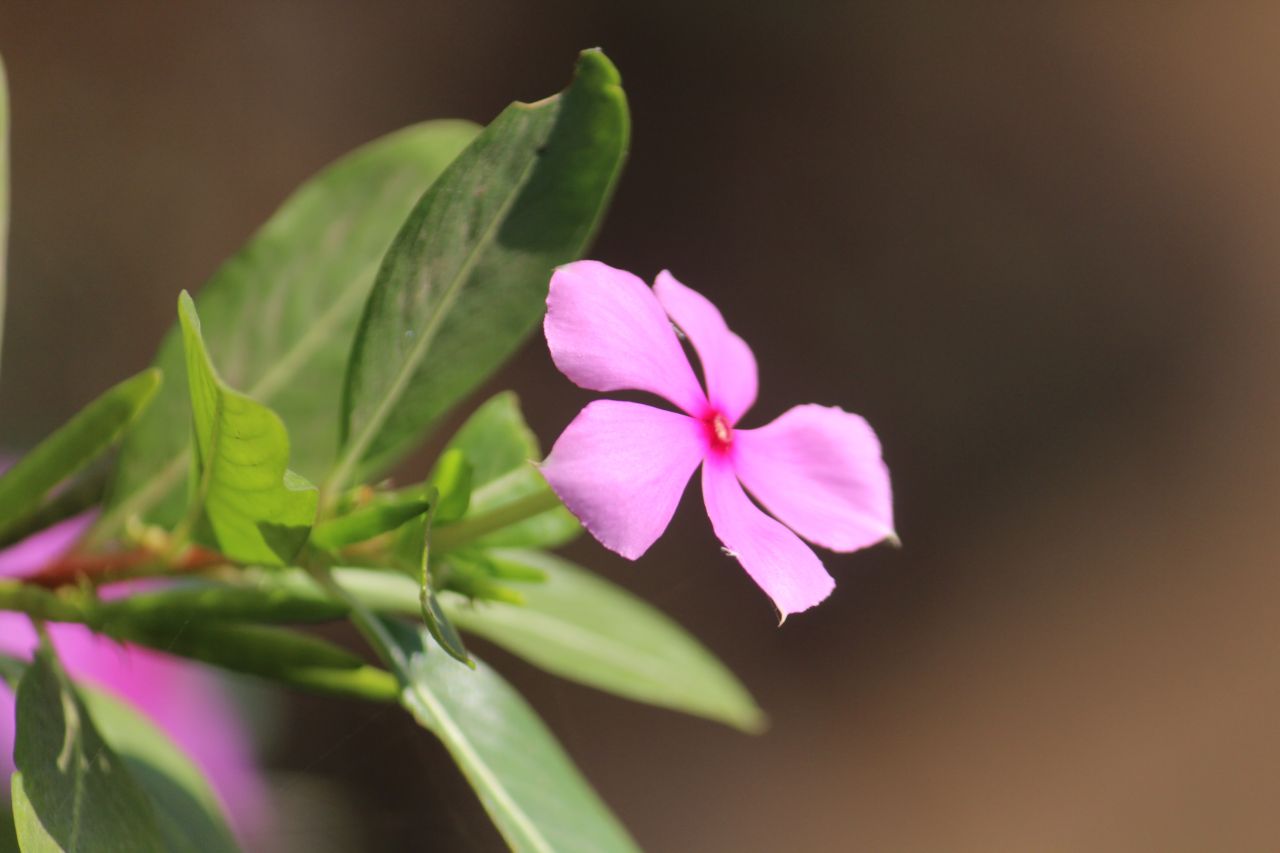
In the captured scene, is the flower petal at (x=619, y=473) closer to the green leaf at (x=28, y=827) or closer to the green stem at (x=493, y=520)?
the green stem at (x=493, y=520)

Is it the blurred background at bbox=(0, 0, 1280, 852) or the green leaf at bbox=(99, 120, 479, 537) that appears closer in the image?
the green leaf at bbox=(99, 120, 479, 537)

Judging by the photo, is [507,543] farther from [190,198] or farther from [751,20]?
[751,20]

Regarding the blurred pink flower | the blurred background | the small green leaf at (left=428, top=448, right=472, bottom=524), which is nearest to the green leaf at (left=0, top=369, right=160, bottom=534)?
the small green leaf at (left=428, top=448, right=472, bottom=524)

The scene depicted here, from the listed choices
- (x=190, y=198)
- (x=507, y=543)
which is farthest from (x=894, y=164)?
(x=507, y=543)

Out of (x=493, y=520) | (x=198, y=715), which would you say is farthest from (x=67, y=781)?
(x=198, y=715)

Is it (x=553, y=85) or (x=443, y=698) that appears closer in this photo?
(x=443, y=698)

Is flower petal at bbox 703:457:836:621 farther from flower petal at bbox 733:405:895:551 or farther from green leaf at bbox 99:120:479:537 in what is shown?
green leaf at bbox 99:120:479:537
